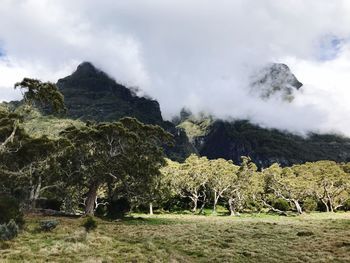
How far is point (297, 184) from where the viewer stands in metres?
91.2

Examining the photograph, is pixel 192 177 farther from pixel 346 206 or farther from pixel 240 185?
pixel 346 206

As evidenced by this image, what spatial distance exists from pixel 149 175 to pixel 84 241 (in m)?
26.7

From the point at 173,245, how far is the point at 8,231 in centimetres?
1259

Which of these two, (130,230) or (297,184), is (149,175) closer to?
(130,230)

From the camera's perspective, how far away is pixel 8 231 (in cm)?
3172

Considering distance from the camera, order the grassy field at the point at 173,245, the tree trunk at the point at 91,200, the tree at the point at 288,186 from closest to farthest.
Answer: the grassy field at the point at 173,245 < the tree trunk at the point at 91,200 < the tree at the point at 288,186

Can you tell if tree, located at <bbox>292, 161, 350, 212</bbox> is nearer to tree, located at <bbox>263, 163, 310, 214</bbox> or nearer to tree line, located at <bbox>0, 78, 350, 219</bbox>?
tree, located at <bbox>263, 163, 310, 214</bbox>

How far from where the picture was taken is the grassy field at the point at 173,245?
2814cm

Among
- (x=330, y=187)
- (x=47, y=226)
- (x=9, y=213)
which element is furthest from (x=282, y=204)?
(x=9, y=213)

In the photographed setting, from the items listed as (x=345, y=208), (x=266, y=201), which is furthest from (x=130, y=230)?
(x=345, y=208)

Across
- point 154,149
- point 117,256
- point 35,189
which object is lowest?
point 117,256

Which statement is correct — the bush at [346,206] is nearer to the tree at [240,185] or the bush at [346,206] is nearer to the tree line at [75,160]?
the tree at [240,185]

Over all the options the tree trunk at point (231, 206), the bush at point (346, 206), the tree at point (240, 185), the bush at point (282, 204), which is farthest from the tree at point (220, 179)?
the bush at point (346, 206)

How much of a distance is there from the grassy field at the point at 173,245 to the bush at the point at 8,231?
0.61 metres
